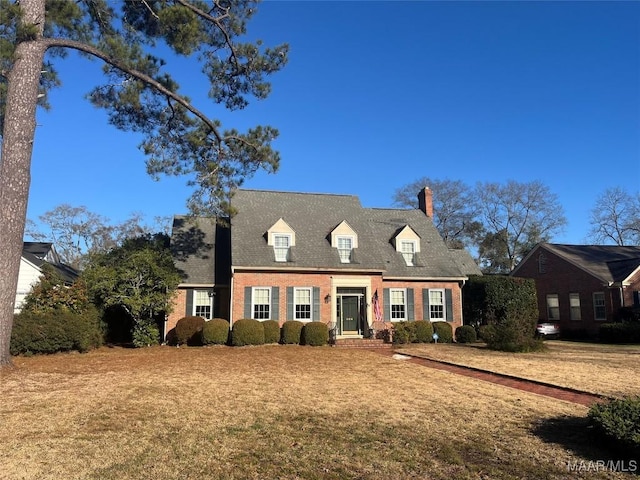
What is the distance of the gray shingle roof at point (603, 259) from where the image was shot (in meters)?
27.0

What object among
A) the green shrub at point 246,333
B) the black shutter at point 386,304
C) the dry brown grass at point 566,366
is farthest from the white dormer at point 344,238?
the dry brown grass at point 566,366

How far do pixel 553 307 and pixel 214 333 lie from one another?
22894 mm

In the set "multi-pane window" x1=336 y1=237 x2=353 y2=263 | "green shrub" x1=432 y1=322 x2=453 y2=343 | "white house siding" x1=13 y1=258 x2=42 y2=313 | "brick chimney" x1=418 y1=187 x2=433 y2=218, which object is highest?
"brick chimney" x1=418 y1=187 x2=433 y2=218

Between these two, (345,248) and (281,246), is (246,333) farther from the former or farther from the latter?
(345,248)

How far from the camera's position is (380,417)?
7.25 m

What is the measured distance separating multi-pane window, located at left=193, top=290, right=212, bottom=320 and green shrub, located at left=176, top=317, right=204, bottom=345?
5.40 ft

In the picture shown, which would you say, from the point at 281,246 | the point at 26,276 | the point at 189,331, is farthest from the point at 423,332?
the point at 26,276

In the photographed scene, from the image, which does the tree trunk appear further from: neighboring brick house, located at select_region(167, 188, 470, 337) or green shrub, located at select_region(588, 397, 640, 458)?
green shrub, located at select_region(588, 397, 640, 458)

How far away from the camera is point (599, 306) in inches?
1073

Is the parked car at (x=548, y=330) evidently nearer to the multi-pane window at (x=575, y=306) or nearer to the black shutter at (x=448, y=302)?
the multi-pane window at (x=575, y=306)

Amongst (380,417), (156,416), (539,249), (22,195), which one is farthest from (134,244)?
(539,249)

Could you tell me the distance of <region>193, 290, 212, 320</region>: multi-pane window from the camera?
21.7 metres

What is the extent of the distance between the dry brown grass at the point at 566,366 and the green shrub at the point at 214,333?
7.58 metres

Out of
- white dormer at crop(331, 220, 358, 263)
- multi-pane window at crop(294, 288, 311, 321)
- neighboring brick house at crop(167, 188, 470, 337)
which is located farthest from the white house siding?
white dormer at crop(331, 220, 358, 263)
